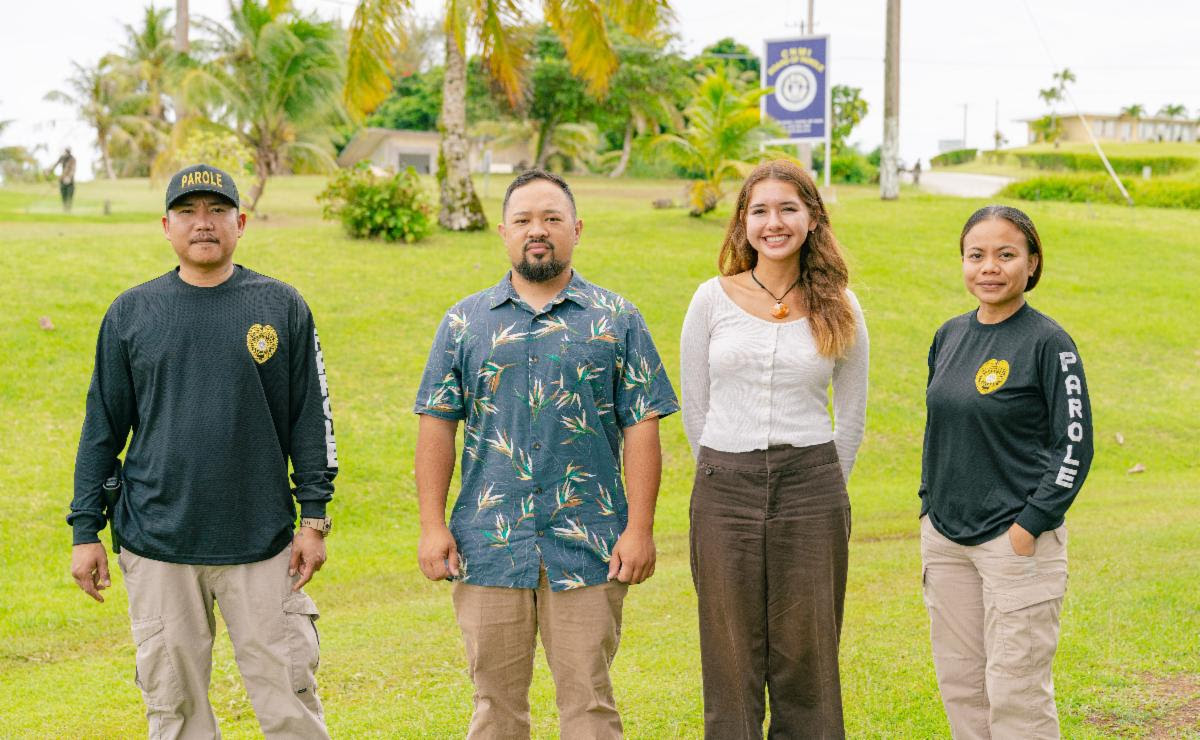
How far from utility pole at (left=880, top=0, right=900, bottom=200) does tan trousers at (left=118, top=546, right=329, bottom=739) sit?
25659 millimetres

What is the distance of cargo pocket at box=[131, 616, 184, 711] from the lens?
3.82m

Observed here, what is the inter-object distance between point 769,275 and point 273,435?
66.2 inches

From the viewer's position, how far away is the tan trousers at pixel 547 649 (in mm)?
3736

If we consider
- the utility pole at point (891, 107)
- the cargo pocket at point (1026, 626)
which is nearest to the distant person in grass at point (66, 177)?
the utility pole at point (891, 107)

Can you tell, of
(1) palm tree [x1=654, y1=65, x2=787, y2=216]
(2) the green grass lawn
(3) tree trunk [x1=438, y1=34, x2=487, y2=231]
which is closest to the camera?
(2) the green grass lawn

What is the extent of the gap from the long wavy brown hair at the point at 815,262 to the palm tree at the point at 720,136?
17.1 metres

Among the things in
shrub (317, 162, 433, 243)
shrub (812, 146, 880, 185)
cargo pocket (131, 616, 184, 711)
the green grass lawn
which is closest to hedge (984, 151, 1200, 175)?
shrub (812, 146, 880, 185)

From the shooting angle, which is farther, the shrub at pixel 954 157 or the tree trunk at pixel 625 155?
the shrub at pixel 954 157

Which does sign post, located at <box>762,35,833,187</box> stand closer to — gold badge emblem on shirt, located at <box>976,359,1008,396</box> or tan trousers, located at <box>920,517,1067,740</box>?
gold badge emblem on shirt, located at <box>976,359,1008,396</box>

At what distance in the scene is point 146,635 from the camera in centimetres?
383

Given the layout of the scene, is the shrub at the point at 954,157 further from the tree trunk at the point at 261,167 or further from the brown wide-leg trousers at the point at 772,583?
the brown wide-leg trousers at the point at 772,583

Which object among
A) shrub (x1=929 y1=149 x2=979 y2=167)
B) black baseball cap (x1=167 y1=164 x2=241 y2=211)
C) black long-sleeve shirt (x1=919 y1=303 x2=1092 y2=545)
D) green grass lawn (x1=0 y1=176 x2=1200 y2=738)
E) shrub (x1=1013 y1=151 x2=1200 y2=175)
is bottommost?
green grass lawn (x1=0 y1=176 x2=1200 y2=738)

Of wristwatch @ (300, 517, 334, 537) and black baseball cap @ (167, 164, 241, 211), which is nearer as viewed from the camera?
black baseball cap @ (167, 164, 241, 211)

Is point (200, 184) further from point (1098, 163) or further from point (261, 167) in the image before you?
point (1098, 163)
